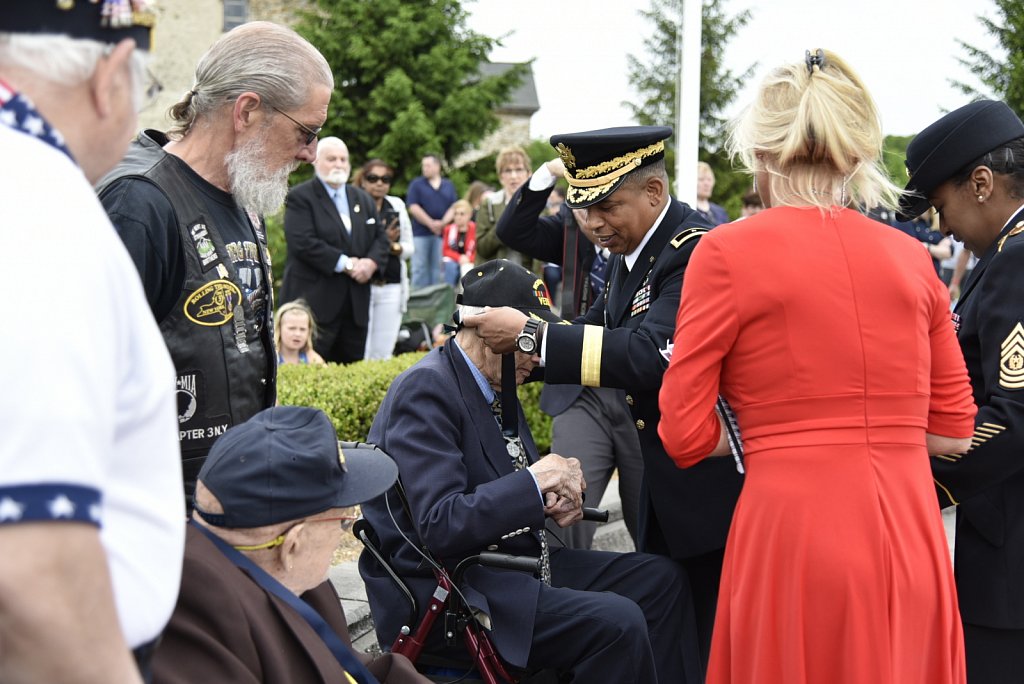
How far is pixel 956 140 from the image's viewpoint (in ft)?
9.84

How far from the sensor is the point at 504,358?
341 cm

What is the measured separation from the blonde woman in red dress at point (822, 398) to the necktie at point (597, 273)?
8.95 ft

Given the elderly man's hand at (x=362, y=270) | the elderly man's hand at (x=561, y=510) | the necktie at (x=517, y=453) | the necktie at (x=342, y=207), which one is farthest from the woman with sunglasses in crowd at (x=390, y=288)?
the elderly man's hand at (x=561, y=510)

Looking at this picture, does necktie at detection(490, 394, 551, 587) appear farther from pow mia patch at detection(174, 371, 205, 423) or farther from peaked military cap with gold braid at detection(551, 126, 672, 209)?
pow mia patch at detection(174, 371, 205, 423)

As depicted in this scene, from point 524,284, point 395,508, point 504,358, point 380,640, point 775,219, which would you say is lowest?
point 380,640

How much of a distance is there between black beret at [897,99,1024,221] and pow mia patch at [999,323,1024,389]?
478 mm

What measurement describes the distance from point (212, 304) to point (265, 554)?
0.98 m

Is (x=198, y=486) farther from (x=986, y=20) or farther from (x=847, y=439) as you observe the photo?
(x=986, y=20)

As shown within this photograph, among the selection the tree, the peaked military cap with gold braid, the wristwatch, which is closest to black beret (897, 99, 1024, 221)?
the peaked military cap with gold braid

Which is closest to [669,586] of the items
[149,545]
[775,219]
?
[775,219]

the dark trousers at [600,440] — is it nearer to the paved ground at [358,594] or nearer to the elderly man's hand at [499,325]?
the paved ground at [358,594]

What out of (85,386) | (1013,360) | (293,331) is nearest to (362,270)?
(293,331)

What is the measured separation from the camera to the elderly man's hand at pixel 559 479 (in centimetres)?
323

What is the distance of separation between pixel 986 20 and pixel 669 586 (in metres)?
19.3
